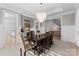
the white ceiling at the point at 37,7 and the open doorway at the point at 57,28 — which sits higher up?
the white ceiling at the point at 37,7

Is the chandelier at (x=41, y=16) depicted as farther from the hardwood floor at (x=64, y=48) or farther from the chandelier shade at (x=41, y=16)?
the hardwood floor at (x=64, y=48)

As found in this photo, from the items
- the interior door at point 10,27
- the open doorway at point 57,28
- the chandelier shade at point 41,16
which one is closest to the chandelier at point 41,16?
the chandelier shade at point 41,16

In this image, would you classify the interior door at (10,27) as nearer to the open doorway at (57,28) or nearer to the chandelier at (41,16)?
the chandelier at (41,16)

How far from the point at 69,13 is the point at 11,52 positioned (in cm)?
114

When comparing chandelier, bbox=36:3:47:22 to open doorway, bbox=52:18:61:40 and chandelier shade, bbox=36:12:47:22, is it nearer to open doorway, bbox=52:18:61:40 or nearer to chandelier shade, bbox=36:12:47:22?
chandelier shade, bbox=36:12:47:22

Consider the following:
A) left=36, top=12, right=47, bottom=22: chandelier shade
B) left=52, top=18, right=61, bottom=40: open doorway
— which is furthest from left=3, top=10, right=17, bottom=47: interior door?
left=52, top=18, right=61, bottom=40: open doorway

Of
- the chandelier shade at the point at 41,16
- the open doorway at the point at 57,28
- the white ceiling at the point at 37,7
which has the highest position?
the white ceiling at the point at 37,7

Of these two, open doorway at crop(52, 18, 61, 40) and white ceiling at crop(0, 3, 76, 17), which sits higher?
white ceiling at crop(0, 3, 76, 17)

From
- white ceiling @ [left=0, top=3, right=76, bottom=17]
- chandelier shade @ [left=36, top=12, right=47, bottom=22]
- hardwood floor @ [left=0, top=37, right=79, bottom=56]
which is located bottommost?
hardwood floor @ [left=0, top=37, right=79, bottom=56]

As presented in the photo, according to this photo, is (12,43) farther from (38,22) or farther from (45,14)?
(45,14)

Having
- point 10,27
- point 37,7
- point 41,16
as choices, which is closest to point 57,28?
point 41,16

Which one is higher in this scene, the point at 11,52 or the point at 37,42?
the point at 37,42

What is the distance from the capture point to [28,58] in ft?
5.07

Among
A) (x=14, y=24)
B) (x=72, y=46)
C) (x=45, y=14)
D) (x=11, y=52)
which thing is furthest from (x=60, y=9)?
(x=11, y=52)
